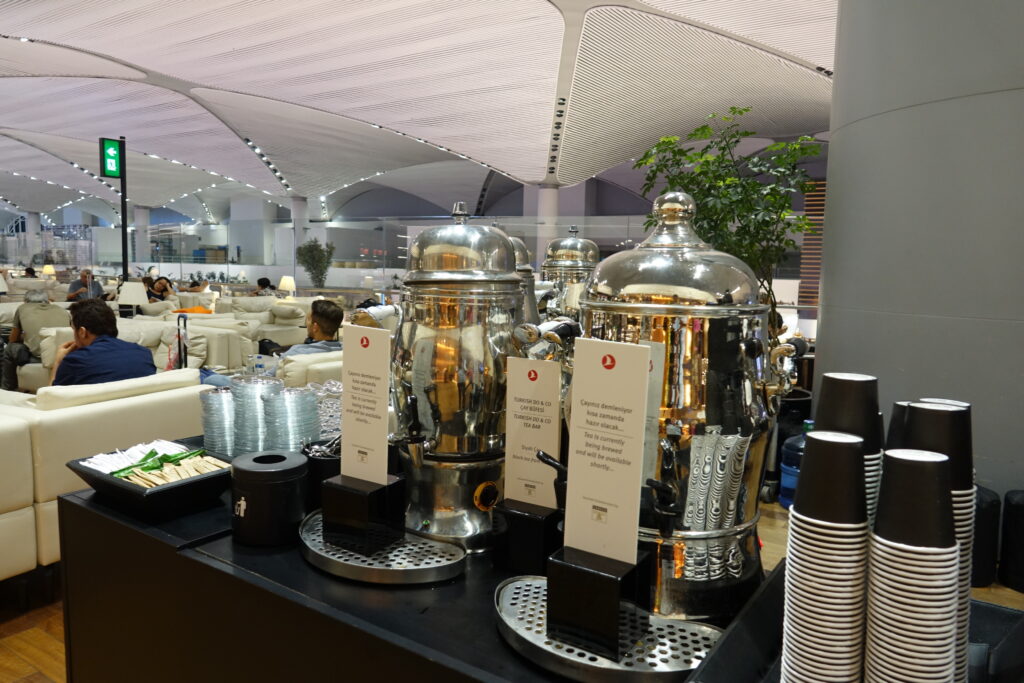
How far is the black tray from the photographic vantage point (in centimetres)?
146

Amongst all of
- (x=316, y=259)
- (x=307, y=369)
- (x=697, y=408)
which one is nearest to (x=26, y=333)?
(x=307, y=369)

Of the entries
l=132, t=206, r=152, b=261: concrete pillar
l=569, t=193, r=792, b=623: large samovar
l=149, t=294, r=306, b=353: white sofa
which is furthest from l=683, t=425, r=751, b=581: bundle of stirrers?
l=132, t=206, r=152, b=261: concrete pillar

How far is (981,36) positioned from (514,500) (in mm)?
2106

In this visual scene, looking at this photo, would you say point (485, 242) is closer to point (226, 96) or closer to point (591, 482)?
point (591, 482)

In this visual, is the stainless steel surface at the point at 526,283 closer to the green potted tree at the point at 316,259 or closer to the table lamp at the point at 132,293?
the table lamp at the point at 132,293

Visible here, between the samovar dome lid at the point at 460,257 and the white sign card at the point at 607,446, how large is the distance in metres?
0.41

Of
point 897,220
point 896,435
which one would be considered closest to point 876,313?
point 897,220

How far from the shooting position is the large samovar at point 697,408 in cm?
97

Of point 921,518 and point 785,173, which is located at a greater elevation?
point 785,173

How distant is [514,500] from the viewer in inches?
47.8

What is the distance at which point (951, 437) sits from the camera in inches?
28.4

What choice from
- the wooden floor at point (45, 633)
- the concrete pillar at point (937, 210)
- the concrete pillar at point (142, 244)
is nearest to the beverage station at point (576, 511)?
the wooden floor at point (45, 633)

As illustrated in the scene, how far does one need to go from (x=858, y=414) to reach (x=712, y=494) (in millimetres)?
275

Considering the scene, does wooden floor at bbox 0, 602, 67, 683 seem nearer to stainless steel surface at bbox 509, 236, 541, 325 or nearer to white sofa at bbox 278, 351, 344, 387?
white sofa at bbox 278, 351, 344, 387
